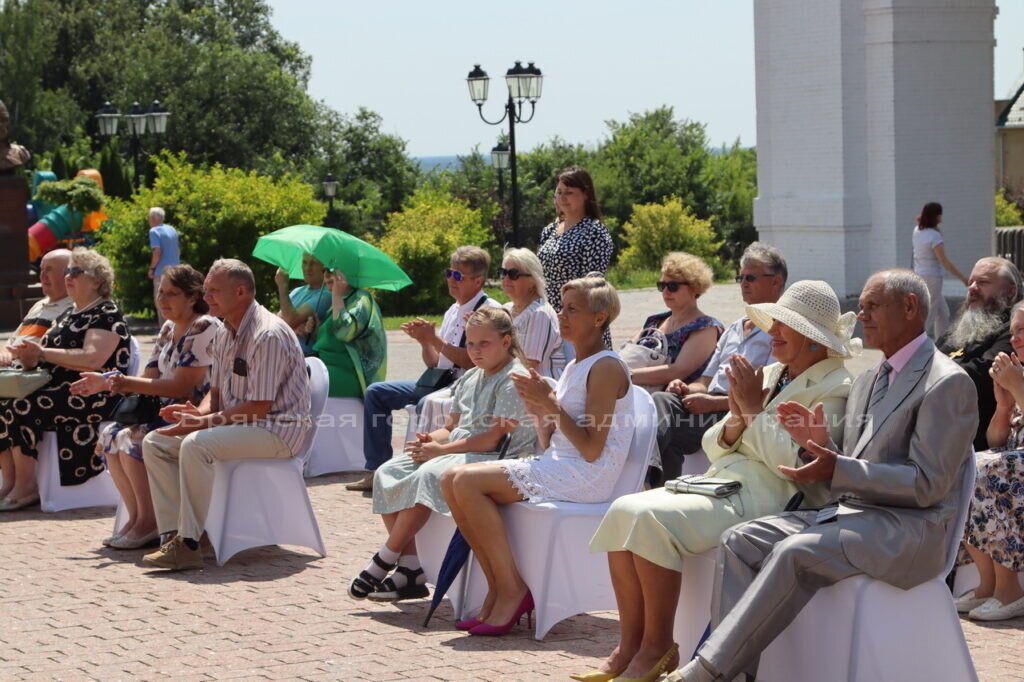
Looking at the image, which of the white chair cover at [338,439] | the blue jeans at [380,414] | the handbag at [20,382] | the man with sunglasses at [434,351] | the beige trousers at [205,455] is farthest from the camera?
the white chair cover at [338,439]

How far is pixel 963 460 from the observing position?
4.59 metres

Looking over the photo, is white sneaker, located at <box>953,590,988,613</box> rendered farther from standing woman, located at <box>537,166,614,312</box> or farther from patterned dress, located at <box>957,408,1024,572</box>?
standing woman, located at <box>537,166,614,312</box>

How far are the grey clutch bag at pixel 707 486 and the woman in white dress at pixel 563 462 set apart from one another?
28.3 inches

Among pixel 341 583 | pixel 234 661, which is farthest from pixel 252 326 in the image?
pixel 234 661

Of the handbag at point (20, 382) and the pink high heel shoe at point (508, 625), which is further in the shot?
the handbag at point (20, 382)

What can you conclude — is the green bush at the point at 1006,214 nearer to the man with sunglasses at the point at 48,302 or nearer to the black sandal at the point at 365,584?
the man with sunglasses at the point at 48,302

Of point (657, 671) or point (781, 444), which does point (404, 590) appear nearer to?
point (657, 671)

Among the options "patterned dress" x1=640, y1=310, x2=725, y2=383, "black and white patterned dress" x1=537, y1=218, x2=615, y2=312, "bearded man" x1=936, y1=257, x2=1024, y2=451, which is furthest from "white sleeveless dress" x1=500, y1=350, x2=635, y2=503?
"black and white patterned dress" x1=537, y1=218, x2=615, y2=312

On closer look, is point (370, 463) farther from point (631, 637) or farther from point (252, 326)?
point (631, 637)

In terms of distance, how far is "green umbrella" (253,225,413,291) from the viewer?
9680 mm

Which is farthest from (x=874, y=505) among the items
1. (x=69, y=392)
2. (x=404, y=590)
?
(x=69, y=392)

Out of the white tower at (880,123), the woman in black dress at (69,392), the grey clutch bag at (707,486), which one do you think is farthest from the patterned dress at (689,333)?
the white tower at (880,123)

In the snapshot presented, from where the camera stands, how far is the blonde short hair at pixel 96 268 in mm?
8648

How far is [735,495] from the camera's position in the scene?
5051 millimetres
